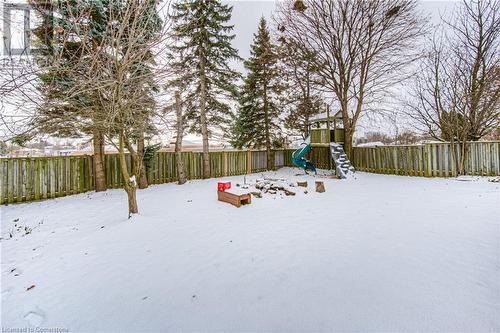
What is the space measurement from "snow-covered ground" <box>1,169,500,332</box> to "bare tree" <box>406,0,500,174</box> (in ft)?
18.3

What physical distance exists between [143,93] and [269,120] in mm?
10441

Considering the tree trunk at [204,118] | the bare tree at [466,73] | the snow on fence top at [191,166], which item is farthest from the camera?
the tree trunk at [204,118]

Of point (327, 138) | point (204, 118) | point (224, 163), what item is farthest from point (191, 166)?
point (327, 138)

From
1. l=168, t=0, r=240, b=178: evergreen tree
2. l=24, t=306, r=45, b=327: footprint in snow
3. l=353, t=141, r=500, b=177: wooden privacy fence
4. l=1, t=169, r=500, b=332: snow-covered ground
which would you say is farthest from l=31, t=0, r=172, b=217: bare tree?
l=353, t=141, r=500, b=177: wooden privacy fence

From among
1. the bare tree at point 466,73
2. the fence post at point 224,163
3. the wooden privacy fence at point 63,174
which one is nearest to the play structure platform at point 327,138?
the fence post at point 224,163

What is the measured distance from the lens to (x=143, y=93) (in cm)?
431

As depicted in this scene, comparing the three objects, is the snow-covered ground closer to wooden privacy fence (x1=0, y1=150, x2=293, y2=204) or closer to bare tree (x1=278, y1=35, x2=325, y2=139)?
wooden privacy fence (x1=0, y1=150, x2=293, y2=204)

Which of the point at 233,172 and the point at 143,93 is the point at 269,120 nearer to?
the point at 233,172

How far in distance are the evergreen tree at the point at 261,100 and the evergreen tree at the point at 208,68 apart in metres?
2.50

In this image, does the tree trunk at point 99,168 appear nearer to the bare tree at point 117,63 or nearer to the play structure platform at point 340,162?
the bare tree at point 117,63

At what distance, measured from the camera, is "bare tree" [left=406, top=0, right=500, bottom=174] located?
28.1ft

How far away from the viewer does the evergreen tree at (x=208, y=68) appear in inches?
405

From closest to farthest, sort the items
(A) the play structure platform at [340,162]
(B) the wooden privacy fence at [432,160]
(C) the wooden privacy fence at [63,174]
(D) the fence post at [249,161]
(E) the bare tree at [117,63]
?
(E) the bare tree at [117,63]
(C) the wooden privacy fence at [63,174]
(B) the wooden privacy fence at [432,160]
(A) the play structure platform at [340,162]
(D) the fence post at [249,161]

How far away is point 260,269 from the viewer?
266 centimetres
